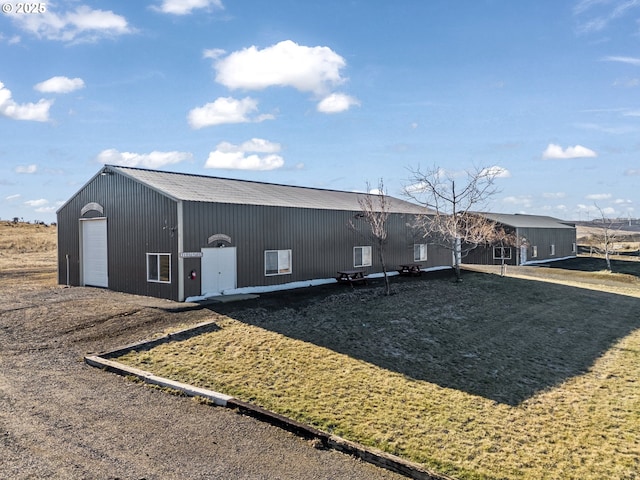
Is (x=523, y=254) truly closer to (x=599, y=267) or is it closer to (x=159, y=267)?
(x=599, y=267)

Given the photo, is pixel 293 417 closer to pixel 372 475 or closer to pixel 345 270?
pixel 372 475

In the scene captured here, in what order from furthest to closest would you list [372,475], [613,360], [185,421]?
[613,360], [185,421], [372,475]

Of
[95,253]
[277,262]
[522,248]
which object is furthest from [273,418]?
[522,248]

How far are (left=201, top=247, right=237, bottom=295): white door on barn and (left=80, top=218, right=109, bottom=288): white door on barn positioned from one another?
5751mm

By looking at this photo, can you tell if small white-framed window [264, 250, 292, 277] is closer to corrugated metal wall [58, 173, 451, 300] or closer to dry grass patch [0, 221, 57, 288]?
corrugated metal wall [58, 173, 451, 300]

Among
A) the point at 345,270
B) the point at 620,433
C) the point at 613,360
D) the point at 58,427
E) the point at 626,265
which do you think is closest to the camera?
the point at 58,427

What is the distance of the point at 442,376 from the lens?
1123 cm

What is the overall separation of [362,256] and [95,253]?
43.6ft

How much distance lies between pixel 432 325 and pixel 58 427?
11646 millimetres

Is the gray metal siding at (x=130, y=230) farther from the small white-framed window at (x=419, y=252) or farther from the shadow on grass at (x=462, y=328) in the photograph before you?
the small white-framed window at (x=419, y=252)

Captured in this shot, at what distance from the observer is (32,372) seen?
1011cm

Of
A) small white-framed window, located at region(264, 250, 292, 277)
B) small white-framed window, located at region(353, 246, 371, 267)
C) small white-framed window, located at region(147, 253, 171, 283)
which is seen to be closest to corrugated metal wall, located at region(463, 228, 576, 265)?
small white-framed window, located at region(353, 246, 371, 267)

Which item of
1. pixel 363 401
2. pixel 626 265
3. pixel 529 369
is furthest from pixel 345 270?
pixel 626 265

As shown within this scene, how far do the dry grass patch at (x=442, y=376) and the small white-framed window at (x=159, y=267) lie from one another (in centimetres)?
370
